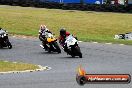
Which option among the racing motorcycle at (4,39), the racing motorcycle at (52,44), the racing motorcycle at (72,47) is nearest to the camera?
the racing motorcycle at (72,47)

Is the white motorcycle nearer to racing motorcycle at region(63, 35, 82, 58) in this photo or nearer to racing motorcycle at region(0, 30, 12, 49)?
racing motorcycle at region(63, 35, 82, 58)

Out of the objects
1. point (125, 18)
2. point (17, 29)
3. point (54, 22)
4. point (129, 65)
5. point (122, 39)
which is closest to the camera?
point (129, 65)

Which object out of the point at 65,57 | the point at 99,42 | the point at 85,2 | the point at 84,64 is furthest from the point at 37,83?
the point at 85,2

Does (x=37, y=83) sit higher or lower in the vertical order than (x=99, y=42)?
higher

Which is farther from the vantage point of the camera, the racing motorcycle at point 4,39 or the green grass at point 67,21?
the green grass at point 67,21

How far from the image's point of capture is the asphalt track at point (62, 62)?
10.4 meters

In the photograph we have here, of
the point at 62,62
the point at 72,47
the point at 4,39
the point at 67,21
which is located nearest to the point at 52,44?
the point at 72,47

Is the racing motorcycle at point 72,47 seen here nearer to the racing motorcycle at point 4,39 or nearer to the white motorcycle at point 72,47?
the white motorcycle at point 72,47

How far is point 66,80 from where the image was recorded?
11102 mm

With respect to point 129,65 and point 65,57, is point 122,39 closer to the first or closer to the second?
point 65,57

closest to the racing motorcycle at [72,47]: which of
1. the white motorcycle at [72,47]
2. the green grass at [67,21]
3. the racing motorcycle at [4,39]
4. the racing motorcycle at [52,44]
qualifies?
the white motorcycle at [72,47]

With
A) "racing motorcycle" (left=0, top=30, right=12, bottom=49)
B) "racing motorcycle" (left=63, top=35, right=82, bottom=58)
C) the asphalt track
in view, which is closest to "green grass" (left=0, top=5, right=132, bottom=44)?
the asphalt track

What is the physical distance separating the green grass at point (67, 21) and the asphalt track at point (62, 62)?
911 cm

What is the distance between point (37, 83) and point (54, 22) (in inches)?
1169
